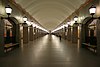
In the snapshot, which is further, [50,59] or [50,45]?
[50,45]

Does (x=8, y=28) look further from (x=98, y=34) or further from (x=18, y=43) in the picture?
(x=98, y=34)

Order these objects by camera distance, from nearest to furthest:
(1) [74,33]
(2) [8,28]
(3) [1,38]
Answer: (3) [1,38] < (2) [8,28] < (1) [74,33]

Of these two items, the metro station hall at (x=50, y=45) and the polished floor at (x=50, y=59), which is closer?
the polished floor at (x=50, y=59)

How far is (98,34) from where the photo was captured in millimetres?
11172

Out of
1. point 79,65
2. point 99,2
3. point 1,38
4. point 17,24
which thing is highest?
point 99,2

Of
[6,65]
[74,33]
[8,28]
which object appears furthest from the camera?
[74,33]

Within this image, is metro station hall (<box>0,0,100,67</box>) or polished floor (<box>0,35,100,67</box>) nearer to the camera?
polished floor (<box>0,35,100,67</box>)

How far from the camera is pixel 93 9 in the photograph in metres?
11.2

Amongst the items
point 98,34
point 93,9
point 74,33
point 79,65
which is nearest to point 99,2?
point 93,9

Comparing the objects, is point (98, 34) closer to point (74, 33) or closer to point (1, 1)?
point (1, 1)

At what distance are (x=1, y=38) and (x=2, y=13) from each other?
1.73 m

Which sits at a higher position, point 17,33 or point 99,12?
point 99,12

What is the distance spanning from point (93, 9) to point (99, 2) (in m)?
0.58

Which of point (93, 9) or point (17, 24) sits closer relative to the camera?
point (93, 9)
